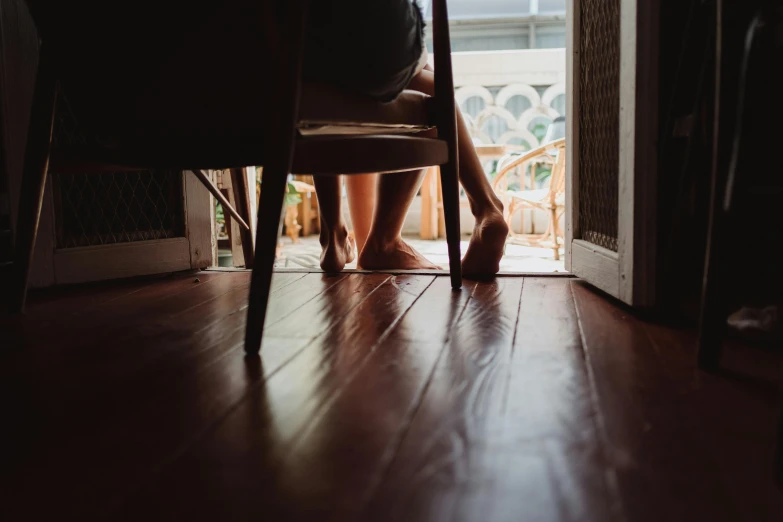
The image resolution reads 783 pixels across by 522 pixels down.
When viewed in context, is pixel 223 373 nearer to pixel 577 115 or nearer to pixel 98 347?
pixel 98 347

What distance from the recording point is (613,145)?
1.43 meters

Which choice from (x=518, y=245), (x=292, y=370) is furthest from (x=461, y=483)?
(x=518, y=245)

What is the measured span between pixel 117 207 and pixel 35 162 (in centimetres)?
56

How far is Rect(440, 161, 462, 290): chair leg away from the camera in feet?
4.98

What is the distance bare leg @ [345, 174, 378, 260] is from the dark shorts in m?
0.98

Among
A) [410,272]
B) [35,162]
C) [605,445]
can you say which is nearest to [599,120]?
[410,272]

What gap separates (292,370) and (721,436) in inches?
20.6

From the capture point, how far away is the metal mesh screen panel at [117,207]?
5.77ft

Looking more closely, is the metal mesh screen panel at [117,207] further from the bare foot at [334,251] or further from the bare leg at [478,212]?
the bare leg at [478,212]

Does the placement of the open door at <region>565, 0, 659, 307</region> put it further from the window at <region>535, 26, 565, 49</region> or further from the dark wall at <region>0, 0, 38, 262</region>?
the window at <region>535, 26, 565, 49</region>

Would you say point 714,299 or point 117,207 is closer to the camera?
point 714,299

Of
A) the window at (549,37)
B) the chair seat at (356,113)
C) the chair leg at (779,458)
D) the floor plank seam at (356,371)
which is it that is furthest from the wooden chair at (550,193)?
the window at (549,37)

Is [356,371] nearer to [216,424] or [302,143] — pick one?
[216,424]

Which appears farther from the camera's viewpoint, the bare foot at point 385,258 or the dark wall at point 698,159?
the bare foot at point 385,258
